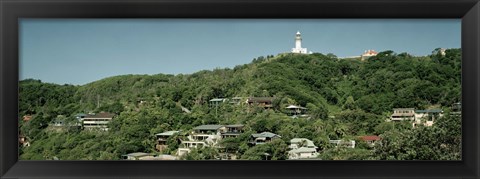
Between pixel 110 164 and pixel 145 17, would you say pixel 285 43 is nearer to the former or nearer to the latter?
pixel 145 17

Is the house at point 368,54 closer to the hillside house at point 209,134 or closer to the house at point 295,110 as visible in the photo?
the house at point 295,110

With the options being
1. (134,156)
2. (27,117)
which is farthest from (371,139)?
(27,117)

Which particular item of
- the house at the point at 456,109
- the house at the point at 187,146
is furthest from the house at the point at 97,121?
the house at the point at 456,109

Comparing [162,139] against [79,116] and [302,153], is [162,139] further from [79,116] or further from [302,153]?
[302,153]

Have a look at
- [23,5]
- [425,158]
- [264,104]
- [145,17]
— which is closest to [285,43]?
[264,104]

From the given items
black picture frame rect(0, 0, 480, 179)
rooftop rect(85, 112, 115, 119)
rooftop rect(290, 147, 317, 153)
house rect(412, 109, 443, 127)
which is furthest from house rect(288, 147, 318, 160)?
rooftop rect(85, 112, 115, 119)

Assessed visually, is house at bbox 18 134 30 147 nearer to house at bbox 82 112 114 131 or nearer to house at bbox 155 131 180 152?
house at bbox 82 112 114 131
